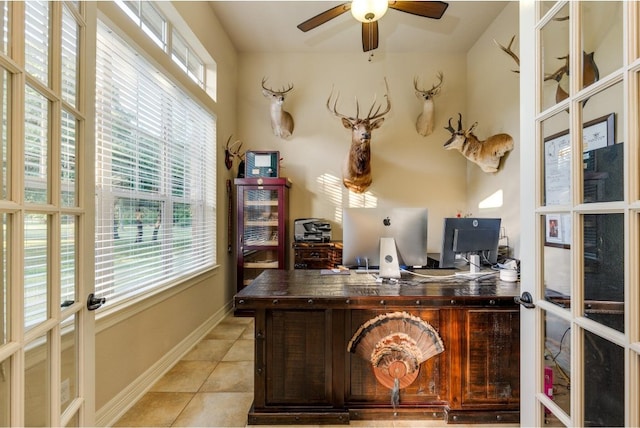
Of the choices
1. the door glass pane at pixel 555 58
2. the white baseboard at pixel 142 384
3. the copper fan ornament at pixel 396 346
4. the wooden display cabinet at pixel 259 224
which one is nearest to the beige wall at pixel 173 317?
the white baseboard at pixel 142 384

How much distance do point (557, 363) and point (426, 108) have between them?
12.3 feet

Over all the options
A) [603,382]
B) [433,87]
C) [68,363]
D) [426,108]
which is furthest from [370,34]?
[68,363]

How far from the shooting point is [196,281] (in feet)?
9.81

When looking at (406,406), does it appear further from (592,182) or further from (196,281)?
(196,281)

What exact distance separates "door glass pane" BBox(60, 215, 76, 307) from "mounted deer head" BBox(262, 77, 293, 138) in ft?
11.0

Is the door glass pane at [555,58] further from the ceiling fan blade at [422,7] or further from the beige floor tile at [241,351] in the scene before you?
the beige floor tile at [241,351]

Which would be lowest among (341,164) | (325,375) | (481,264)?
(325,375)

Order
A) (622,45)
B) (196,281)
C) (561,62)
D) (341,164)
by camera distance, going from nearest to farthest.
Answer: (622,45) < (561,62) < (196,281) < (341,164)

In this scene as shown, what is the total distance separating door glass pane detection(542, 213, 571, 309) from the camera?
950 mm

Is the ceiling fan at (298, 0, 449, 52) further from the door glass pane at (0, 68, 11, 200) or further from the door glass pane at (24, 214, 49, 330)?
the door glass pane at (24, 214, 49, 330)

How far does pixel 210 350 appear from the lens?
2.82m

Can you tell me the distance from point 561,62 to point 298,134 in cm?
355

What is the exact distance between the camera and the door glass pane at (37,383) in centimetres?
84

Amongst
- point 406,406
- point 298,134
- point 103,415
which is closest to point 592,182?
point 406,406
